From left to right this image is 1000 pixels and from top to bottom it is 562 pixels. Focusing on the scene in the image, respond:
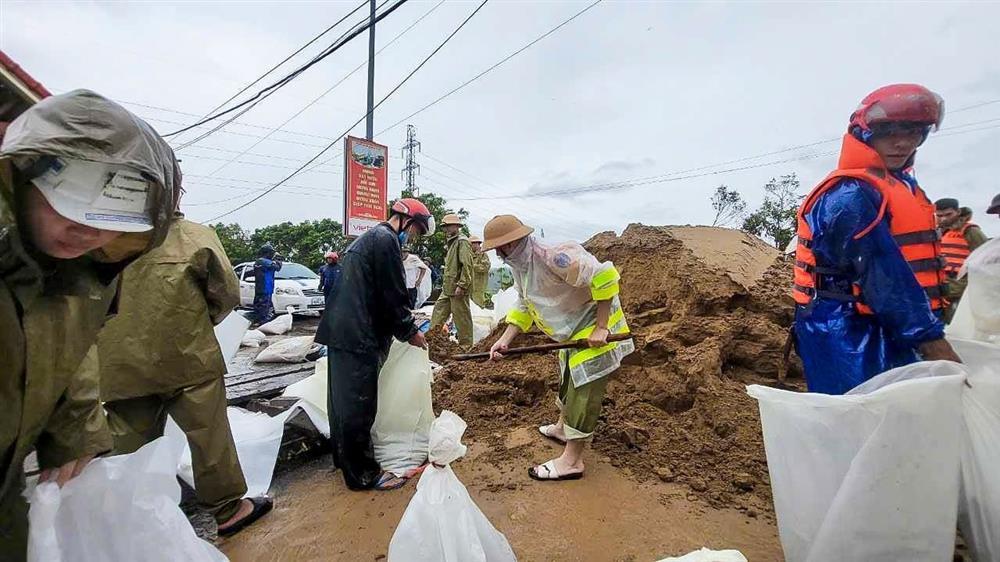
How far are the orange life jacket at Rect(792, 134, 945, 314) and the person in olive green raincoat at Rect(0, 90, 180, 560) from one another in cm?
220

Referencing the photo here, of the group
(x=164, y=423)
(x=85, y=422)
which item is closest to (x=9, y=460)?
(x=85, y=422)

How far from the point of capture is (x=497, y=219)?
8.75 feet

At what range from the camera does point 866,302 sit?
1748 millimetres

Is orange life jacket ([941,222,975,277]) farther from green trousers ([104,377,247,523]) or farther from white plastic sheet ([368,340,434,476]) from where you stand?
green trousers ([104,377,247,523])

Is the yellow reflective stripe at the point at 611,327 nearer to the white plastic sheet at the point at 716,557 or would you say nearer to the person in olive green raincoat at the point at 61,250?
the white plastic sheet at the point at 716,557

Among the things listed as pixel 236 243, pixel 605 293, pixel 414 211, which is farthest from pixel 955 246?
pixel 236 243

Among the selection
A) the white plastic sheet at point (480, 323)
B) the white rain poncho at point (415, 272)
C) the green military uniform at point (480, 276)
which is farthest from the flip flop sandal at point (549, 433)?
the green military uniform at point (480, 276)

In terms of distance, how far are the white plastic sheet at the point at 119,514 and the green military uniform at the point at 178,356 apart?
0.81 m

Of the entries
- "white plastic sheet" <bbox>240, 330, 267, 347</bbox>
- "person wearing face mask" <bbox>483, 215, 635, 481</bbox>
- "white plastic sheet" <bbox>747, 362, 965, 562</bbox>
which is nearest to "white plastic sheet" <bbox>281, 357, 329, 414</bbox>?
"person wearing face mask" <bbox>483, 215, 635, 481</bbox>

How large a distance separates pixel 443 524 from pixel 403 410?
1320mm

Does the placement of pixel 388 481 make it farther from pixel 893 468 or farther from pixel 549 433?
pixel 893 468

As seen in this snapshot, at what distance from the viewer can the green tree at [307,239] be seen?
24062 millimetres

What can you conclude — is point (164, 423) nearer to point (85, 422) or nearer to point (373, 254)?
point (85, 422)

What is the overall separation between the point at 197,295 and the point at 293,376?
2852 mm
